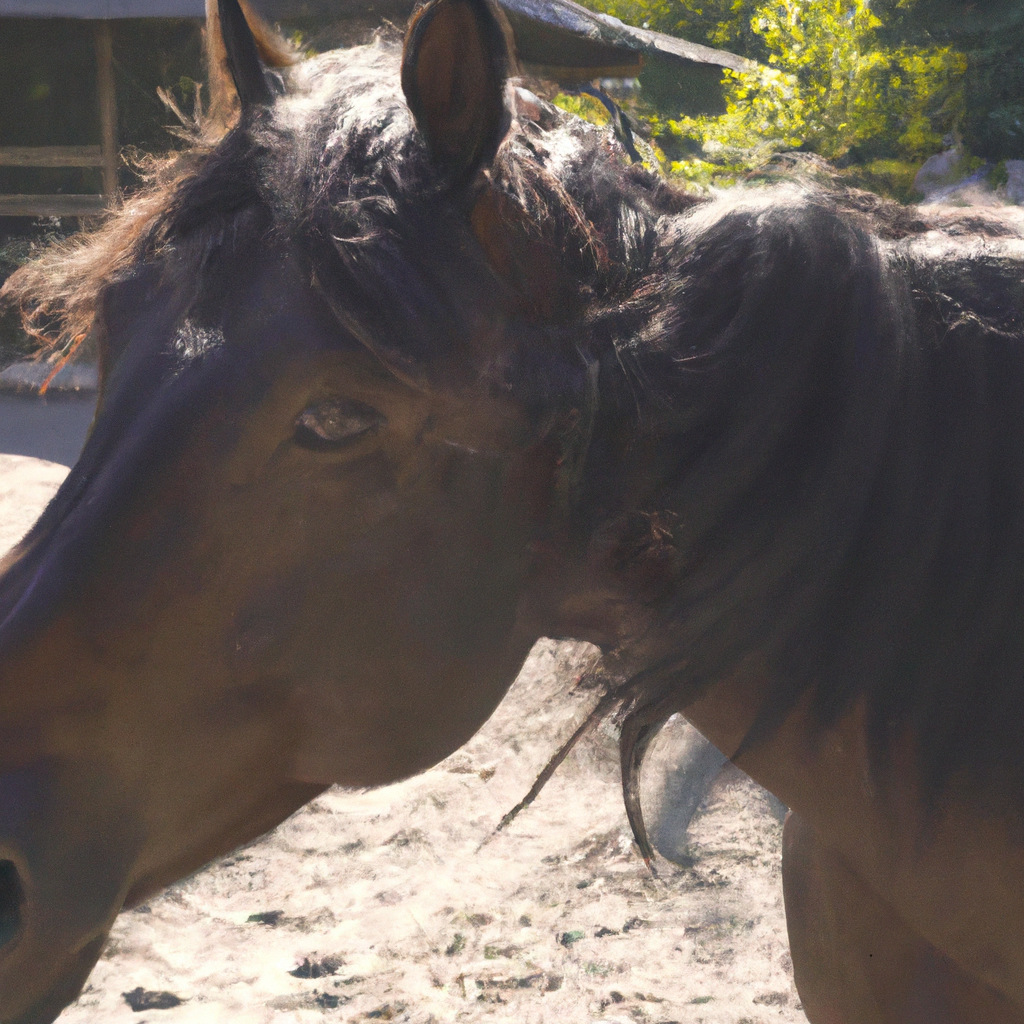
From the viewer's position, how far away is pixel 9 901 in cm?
103

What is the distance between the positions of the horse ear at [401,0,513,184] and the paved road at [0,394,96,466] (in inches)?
232

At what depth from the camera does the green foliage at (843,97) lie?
6.41m

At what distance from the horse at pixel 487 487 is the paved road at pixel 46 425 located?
5.75 m

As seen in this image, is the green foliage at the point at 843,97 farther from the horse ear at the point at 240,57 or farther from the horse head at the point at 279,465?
the horse head at the point at 279,465

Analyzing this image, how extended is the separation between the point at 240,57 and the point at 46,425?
294 inches

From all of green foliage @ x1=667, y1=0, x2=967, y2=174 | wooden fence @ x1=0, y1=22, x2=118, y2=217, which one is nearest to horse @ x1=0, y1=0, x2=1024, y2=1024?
green foliage @ x1=667, y1=0, x2=967, y2=174

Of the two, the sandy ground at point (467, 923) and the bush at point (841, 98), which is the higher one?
the bush at point (841, 98)

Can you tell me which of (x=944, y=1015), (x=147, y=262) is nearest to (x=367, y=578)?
(x=147, y=262)

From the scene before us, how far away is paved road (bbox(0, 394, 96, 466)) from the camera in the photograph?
6914mm

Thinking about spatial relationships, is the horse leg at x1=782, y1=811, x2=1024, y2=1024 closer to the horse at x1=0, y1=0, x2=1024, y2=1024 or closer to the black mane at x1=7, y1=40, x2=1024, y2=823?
the horse at x1=0, y1=0, x2=1024, y2=1024

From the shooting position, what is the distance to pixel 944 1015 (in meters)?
1.24

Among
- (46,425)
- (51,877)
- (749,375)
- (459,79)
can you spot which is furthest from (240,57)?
(46,425)

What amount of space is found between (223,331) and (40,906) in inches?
24.4

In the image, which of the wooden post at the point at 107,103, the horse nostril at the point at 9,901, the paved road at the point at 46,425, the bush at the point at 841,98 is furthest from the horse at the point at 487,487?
the wooden post at the point at 107,103
